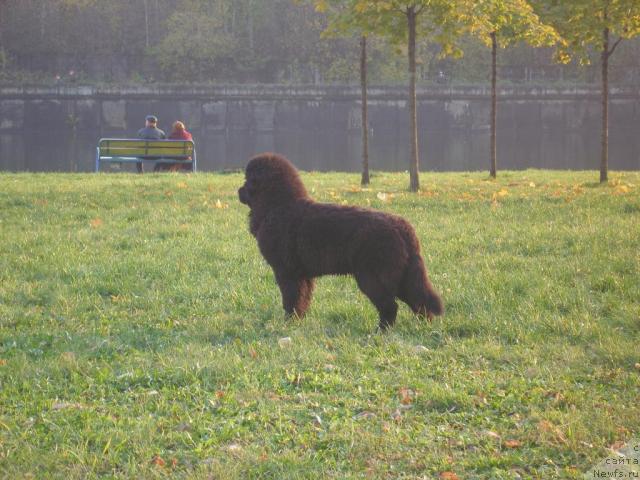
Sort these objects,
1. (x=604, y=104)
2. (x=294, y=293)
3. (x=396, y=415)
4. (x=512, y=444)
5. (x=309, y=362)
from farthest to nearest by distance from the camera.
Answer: (x=604, y=104), (x=294, y=293), (x=309, y=362), (x=396, y=415), (x=512, y=444)

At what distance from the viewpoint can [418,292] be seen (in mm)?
6617

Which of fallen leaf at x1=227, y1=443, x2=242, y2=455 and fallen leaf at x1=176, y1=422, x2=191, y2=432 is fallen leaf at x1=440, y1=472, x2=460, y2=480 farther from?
fallen leaf at x1=176, y1=422, x2=191, y2=432

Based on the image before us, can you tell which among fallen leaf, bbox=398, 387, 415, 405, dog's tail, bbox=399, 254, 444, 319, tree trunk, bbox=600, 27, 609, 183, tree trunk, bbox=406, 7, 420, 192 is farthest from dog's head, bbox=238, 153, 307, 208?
tree trunk, bbox=600, 27, 609, 183

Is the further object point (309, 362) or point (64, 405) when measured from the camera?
point (309, 362)

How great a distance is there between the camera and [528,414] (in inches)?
190

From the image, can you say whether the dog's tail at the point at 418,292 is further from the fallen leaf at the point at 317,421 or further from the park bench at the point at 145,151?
the park bench at the point at 145,151

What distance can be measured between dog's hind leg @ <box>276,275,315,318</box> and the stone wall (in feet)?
204

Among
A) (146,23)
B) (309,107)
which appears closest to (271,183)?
(309,107)

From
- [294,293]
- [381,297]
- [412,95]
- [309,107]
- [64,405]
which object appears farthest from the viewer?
[309,107]

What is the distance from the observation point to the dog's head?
7301mm

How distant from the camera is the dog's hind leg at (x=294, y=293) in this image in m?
7.07

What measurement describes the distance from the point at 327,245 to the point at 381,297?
592 mm

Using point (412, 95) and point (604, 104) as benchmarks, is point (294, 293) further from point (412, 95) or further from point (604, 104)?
point (604, 104)

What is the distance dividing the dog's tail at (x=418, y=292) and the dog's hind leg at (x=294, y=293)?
0.87 metres
